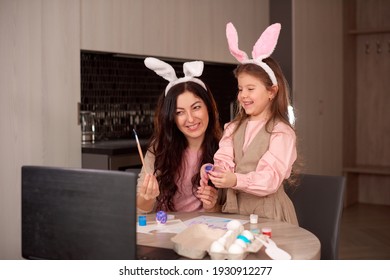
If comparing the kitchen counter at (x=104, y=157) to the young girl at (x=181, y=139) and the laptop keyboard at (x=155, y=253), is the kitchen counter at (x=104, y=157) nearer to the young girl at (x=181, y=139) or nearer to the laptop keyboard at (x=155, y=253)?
the young girl at (x=181, y=139)

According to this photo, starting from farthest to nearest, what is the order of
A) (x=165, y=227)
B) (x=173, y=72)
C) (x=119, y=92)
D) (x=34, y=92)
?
(x=119, y=92), (x=34, y=92), (x=173, y=72), (x=165, y=227)

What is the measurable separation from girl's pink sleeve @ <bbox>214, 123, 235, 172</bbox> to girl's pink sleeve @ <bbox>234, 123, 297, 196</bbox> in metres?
0.12

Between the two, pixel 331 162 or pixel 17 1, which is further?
pixel 331 162

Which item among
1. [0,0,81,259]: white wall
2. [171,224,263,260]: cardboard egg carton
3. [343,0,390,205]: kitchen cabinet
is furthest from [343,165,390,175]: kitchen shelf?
[171,224,263,260]: cardboard egg carton

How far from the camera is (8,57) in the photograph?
2.51 metres

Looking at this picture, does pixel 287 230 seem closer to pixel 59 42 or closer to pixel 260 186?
pixel 260 186

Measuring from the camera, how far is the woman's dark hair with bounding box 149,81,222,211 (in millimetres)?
2100

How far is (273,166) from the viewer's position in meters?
1.85

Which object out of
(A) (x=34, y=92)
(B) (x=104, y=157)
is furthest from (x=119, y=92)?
(A) (x=34, y=92)

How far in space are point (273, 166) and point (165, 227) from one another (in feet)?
1.34

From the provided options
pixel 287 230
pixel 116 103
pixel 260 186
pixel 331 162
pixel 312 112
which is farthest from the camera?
pixel 331 162

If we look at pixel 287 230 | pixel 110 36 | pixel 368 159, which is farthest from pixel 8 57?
pixel 368 159

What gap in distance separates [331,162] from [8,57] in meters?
3.35

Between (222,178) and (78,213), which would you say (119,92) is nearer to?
(222,178)
